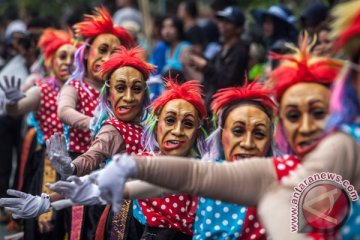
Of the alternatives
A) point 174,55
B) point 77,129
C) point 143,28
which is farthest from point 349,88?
point 143,28

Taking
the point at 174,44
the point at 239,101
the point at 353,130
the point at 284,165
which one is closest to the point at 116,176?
the point at 284,165

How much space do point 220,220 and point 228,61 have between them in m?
3.96

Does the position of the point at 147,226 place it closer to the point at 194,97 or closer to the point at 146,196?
the point at 194,97

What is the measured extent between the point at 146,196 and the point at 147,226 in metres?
1.20

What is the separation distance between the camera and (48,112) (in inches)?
278

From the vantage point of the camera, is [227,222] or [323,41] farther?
[323,41]

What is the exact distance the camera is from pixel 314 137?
3521 millimetres

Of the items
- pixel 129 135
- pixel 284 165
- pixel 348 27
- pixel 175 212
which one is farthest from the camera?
pixel 129 135

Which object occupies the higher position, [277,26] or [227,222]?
[277,26]

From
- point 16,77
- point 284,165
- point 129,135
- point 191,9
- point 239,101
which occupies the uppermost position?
point 191,9

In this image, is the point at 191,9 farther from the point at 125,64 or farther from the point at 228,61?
the point at 125,64

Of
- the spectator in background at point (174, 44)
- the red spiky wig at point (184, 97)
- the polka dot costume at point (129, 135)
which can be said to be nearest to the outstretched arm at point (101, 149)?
the polka dot costume at point (129, 135)

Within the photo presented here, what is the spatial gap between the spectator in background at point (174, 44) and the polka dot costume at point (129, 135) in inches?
141

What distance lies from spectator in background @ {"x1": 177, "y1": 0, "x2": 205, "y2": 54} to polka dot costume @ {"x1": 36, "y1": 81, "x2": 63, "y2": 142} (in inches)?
97.0
